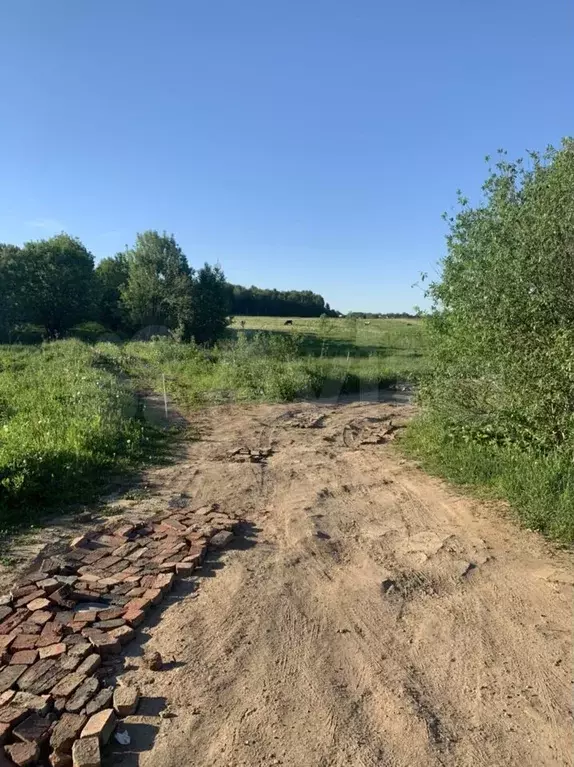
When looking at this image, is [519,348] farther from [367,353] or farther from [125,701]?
[367,353]

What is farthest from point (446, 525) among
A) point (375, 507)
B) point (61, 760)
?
point (61, 760)

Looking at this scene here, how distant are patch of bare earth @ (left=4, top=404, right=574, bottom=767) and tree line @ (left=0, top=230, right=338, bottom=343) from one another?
22368 mm

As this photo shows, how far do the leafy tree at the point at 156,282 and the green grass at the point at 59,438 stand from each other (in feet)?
53.8

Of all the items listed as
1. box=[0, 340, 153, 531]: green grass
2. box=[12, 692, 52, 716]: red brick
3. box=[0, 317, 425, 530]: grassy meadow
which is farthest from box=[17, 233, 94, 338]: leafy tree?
box=[12, 692, 52, 716]: red brick

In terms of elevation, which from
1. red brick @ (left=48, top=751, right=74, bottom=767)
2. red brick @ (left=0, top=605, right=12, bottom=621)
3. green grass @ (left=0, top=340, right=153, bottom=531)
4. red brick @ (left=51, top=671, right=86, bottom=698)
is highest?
green grass @ (left=0, top=340, right=153, bottom=531)

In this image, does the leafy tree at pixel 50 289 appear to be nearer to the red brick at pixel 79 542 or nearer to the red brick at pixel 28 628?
the red brick at pixel 79 542

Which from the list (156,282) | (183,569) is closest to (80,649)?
(183,569)

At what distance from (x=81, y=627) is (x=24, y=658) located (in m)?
0.34

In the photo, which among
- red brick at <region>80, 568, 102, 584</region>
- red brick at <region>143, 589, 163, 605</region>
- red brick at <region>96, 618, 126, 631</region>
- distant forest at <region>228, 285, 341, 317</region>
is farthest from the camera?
distant forest at <region>228, 285, 341, 317</region>

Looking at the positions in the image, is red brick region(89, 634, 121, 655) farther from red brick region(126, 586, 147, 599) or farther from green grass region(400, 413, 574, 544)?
green grass region(400, 413, 574, 544)

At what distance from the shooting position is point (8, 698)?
2400mm

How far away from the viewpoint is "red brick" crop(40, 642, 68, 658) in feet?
8.92

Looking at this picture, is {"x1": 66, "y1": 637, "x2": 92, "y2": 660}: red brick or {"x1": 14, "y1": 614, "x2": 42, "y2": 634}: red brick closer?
{"x1": 66, "y1": 637, "x2": 92, "y2": 660}: red brick

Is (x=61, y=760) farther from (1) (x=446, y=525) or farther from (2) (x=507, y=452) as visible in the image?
(2) (x=507, y=452)
